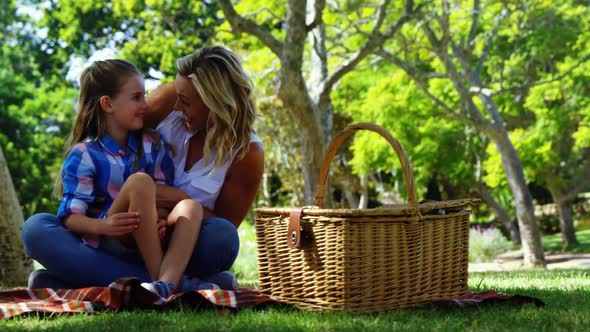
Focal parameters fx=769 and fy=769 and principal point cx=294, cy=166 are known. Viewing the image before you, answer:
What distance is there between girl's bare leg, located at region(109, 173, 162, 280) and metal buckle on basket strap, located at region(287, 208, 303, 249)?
2.12 feet

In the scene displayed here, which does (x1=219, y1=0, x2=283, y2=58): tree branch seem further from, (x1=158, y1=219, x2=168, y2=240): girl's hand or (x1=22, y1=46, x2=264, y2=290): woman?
(x1=158, y1=219, x2=168, y2=240): girl's hand

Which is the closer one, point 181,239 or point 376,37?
point 181,239

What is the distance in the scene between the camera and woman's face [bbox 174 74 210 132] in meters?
4.05

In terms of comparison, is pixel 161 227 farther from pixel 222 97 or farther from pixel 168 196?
pixel 222 97

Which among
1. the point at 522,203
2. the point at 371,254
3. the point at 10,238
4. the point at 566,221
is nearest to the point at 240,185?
the point at 371,254

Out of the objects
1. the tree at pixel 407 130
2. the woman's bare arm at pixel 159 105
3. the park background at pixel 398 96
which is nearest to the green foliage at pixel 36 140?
the park background at pixel 398 96

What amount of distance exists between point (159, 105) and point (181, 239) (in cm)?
105

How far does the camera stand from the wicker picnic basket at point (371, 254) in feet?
11.2

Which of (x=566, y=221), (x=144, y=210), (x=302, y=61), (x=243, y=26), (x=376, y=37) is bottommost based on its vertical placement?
(x=144, y=210)

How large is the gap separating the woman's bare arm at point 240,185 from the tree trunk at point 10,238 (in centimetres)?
322

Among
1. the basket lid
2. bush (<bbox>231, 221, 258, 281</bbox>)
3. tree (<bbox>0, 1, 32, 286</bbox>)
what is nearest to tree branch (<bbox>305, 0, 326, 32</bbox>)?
bush (<bbox>231, 221, 258, 281</bbox>)

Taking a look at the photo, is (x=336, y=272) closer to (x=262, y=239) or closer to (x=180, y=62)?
(x=262, y=239)

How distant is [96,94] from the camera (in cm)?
418

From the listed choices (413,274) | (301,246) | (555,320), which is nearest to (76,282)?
(301,246)
